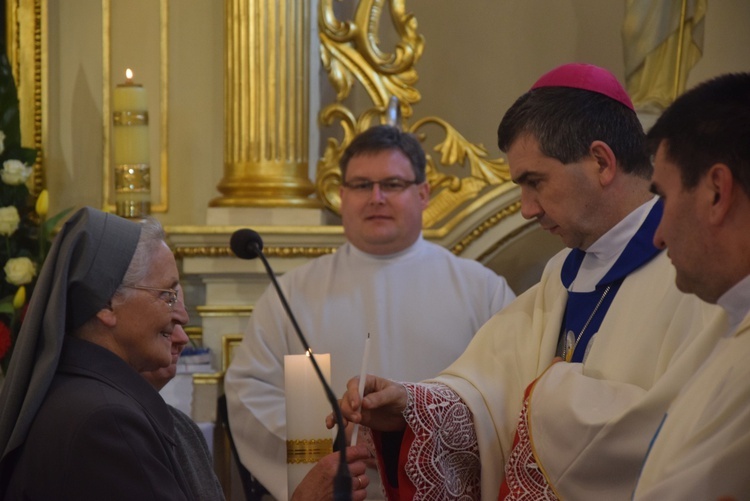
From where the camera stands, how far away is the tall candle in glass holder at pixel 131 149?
18.4 feet

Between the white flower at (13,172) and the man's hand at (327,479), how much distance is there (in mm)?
3449

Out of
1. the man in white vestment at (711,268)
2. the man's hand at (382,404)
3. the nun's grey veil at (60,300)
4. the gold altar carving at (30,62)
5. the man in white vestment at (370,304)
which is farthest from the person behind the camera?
the gold altar carving at (30,62)

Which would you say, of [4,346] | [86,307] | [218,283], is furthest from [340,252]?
[86,307]

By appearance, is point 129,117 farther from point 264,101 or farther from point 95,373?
point 95,373

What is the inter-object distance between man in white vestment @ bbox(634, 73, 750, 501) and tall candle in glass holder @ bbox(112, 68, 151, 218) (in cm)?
385

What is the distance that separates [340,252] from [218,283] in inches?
31.3

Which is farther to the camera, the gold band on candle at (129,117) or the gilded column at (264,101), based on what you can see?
the gilded column at (264,101)

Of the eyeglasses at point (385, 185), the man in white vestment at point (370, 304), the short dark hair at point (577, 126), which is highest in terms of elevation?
the short dark hair at point (577, 126)

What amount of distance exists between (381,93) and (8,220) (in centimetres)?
202

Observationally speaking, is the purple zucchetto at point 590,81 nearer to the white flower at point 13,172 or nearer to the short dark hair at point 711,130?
the short dark hair at point 711,130

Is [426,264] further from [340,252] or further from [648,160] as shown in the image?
[648,160]

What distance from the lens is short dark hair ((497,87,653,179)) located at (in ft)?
10.6

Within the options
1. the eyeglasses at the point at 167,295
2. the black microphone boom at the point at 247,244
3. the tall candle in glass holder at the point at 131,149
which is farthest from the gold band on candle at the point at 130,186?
the black microphone boom at the point at 247,244

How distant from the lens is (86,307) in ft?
9.11
